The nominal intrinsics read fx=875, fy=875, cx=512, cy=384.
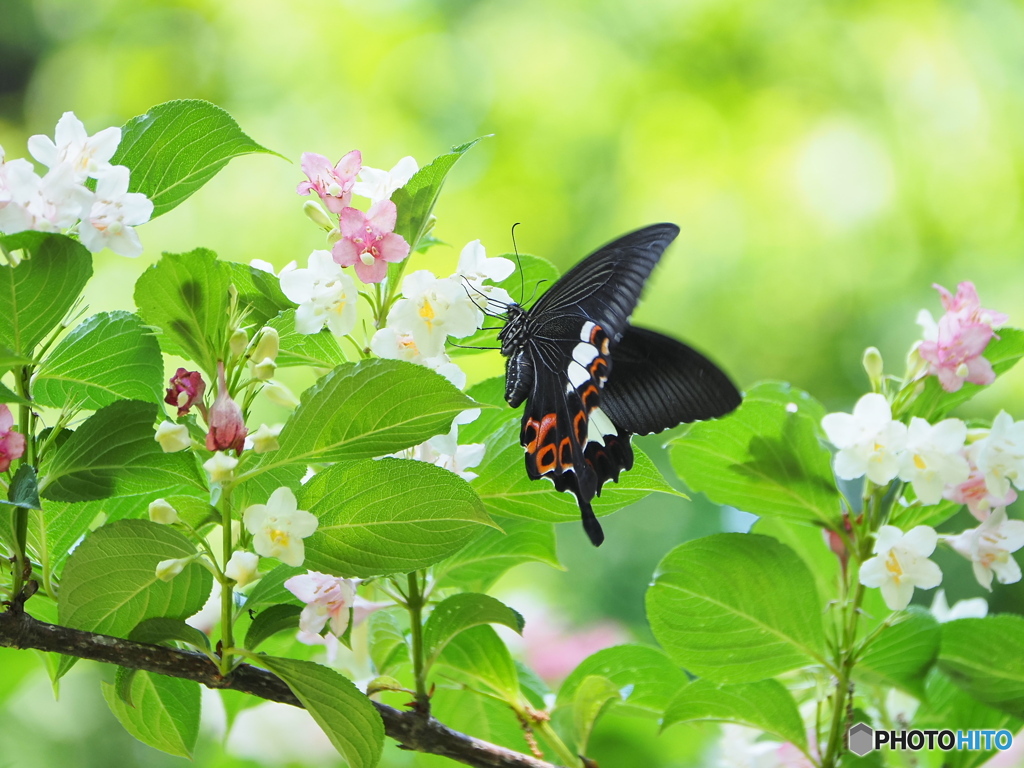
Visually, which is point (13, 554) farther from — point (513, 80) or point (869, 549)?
point (513, 80)

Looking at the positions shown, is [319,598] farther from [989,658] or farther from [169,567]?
[989,658]

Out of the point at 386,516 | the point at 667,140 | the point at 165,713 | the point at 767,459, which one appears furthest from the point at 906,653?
the point at 667,140

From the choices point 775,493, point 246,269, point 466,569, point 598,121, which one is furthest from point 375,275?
point 598,121

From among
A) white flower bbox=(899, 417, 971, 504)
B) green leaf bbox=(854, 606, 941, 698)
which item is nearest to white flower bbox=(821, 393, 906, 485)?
white flower bbox=(899, 417, 971, 504)

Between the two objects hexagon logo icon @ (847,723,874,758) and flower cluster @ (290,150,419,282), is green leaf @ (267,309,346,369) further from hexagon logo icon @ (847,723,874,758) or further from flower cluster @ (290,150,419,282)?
hexagon logo icon @ (847,723,874,758)

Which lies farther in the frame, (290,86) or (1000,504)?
(290,86)
